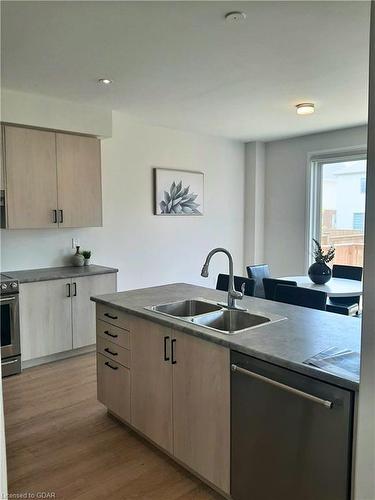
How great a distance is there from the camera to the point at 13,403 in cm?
313

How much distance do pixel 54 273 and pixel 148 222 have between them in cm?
154

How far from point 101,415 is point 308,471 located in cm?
178

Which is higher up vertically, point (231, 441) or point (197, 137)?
point (197, 137)

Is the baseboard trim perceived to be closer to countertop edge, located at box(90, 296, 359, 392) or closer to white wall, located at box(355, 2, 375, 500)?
countertop edge, located at box(90, 296, 359, 392)

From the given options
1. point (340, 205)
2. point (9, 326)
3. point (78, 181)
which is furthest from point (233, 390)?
point (340, 205)

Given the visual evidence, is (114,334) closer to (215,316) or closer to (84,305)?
(215,316)

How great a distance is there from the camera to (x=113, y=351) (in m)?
2.72

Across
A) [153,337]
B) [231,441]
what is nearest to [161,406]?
[153,337]

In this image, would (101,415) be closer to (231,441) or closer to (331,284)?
(231,441)

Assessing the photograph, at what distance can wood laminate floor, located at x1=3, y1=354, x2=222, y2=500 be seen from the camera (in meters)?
2.15

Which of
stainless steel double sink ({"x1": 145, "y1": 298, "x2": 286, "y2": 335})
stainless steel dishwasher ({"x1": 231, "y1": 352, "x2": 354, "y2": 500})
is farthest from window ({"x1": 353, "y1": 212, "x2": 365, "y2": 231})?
stainless steel dishwasher ({"x1": 231, "y1": 352, "x2": 354, "y2": 500})

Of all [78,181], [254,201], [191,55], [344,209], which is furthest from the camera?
[254,201]

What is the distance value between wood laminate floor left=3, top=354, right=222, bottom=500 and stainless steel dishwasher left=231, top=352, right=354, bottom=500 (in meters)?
0.45

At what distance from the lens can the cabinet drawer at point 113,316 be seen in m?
2.59
